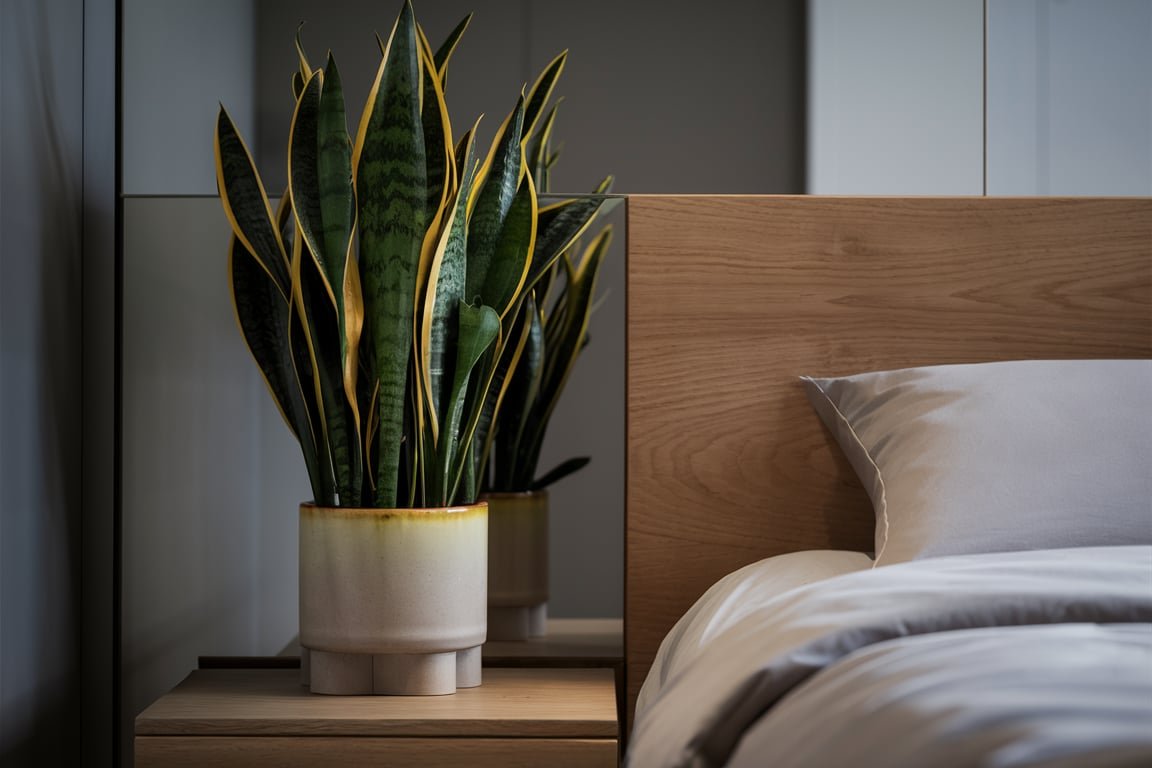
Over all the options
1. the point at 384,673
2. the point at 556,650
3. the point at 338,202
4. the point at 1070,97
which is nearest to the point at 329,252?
the point at 338,202

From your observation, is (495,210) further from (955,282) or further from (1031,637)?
(1031,637)

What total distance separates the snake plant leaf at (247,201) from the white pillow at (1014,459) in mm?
801

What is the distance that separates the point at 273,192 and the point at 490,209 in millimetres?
447

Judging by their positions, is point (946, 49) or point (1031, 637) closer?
point (1031, 637)

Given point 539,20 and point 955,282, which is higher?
point 539,20

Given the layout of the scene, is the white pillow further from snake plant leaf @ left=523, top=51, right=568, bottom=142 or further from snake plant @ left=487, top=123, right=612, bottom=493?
snake plant leaf @ left=523, top=51, right=568, bottom=142

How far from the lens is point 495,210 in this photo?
4.75 ft

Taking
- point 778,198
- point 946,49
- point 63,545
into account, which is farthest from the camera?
point 946,49

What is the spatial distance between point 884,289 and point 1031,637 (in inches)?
37.1

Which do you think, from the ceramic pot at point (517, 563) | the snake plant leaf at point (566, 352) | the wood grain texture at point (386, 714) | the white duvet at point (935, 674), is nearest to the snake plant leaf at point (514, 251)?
the snake plant leaf at point (566, 352)

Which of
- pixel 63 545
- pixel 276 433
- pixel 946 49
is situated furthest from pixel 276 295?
pixel 946 49

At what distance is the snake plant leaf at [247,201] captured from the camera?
A: 4.64 ft

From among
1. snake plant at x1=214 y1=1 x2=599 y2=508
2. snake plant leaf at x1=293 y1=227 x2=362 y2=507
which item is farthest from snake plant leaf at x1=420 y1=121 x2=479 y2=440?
snake plant leaf at x1=293 y1=227 x2=362 y2=507

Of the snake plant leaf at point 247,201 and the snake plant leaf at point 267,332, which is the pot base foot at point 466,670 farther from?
the snake plant leaf at point 247,201
